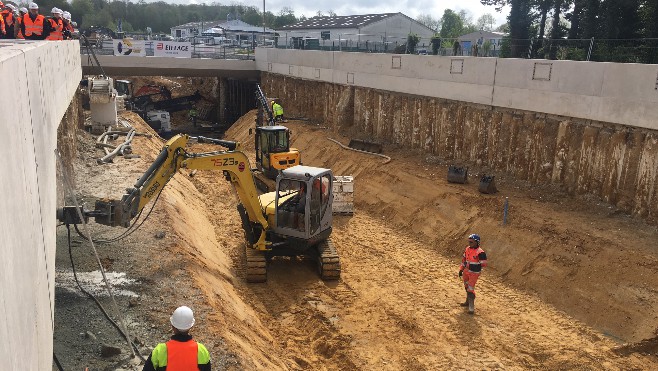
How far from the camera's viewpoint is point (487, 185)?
16188mm

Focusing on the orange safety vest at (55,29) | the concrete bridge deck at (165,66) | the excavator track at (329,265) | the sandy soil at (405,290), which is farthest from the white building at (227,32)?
the excavator track at (329,265)

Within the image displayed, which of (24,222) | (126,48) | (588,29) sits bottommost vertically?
(24,222)

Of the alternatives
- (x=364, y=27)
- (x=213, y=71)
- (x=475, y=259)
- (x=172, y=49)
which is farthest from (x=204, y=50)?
(x=475, y=259)

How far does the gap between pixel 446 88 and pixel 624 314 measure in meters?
10.8

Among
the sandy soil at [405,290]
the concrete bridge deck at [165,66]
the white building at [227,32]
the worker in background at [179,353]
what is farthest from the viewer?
the white building at [227,32]

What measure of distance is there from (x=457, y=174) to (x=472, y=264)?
6947 millimetres

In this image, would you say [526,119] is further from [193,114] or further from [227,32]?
[227,32]

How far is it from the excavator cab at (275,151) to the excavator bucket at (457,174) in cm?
555

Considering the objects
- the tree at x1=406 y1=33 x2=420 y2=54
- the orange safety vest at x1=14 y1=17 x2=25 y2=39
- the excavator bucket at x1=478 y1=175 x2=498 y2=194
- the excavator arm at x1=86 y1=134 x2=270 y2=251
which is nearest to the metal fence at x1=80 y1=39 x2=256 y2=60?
the tree at x1=406 y1=33 x2=420 y2=54

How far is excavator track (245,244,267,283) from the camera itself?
12.4 meters

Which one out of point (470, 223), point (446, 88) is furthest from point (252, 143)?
point (470, 223)

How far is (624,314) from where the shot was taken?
11.0 m

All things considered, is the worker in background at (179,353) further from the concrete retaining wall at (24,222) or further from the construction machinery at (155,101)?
the construction machinery at (155,101)

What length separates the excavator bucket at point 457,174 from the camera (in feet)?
57.1
